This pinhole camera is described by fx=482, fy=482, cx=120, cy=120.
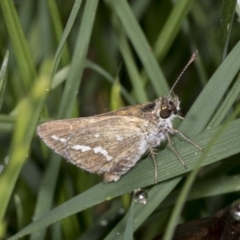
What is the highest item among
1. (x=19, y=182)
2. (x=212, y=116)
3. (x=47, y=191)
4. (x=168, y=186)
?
(x=212, y=116)

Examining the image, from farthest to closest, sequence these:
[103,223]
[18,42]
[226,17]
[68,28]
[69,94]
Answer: [103,223] < [69,94] < [18,42] < [226,17] < [68,28]

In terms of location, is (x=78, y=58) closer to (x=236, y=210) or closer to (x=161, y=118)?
(x=161, y=118)

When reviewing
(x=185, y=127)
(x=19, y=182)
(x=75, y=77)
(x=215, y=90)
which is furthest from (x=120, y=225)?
(x=19, y=182)

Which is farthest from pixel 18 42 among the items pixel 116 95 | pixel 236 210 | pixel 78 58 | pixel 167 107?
pixel 236 210

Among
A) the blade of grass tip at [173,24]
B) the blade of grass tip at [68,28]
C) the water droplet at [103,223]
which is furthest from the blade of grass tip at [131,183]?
the blade of grass tip at [173,24]

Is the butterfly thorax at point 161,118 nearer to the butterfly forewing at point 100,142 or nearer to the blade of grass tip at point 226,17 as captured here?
the butterfly forewing at point 100,142

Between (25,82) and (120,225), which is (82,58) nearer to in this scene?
(25,82)
